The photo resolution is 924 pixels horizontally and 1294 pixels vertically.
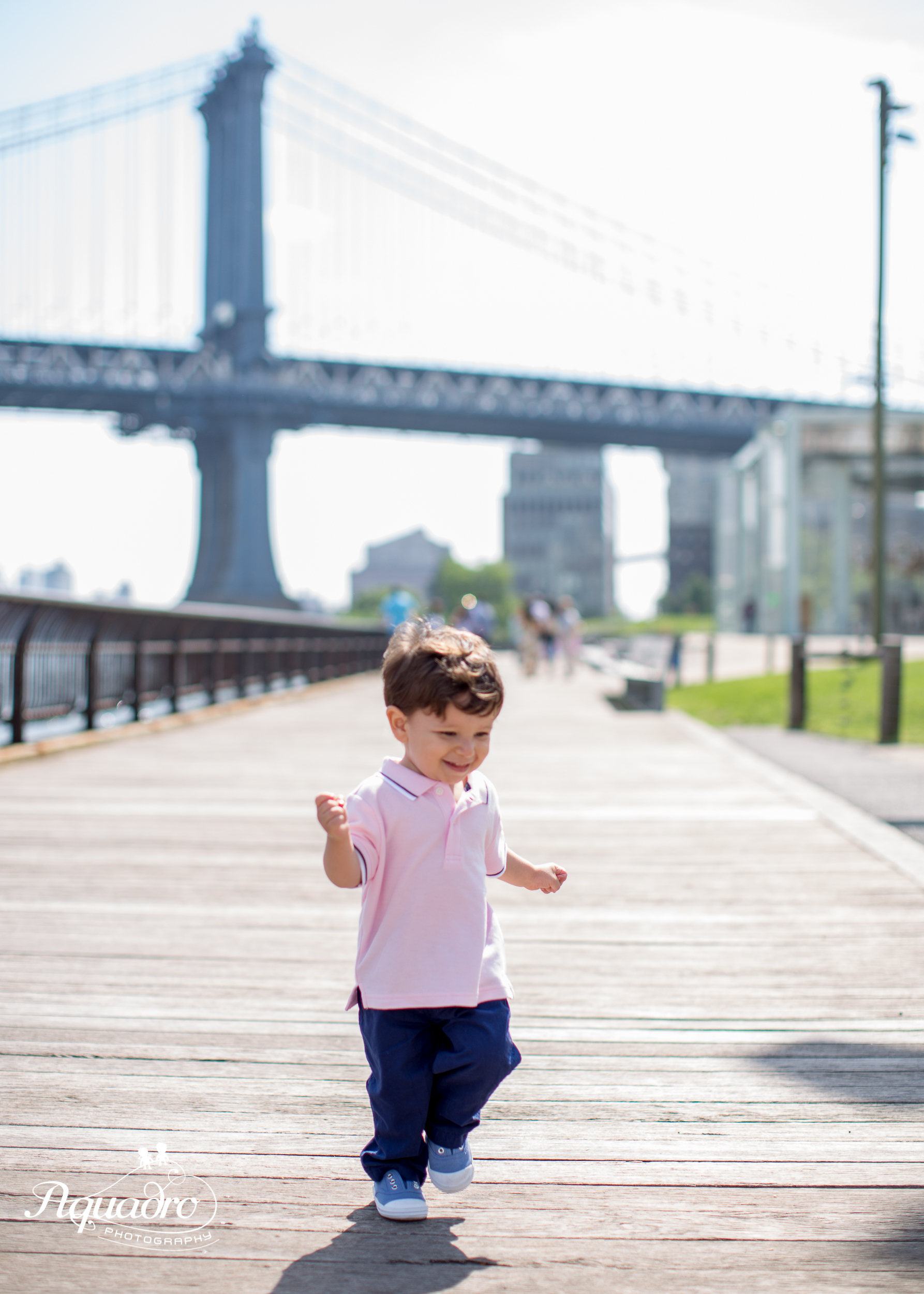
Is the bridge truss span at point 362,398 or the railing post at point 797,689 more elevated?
the bridge truss span at point 362,398

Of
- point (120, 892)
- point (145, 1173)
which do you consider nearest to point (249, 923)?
point (120, 892)

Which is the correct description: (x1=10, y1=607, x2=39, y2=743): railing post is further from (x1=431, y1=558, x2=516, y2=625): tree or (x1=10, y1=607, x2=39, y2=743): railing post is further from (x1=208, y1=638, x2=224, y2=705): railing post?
(x1=431, y1=558, x2=516, y2=625): tree

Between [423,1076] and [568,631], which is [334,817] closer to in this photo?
[423,1076]

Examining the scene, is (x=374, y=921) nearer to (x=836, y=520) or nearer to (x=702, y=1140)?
(x=702, y=1140)

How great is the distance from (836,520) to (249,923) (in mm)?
41073

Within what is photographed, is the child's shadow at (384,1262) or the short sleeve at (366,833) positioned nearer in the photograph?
the child's shadow at (384,1262)

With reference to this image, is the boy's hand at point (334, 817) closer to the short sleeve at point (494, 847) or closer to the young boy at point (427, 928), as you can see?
the young boy at point (427, 928)

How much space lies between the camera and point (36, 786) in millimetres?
7191

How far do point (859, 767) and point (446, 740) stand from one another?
6933 mm

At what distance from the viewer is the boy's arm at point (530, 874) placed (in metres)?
2.21

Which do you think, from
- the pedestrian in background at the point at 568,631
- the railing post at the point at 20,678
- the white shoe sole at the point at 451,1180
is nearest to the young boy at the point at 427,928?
the white shoe sole at the point at 451,1180

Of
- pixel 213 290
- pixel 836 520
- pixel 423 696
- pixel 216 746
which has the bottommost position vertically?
pixel 216 746

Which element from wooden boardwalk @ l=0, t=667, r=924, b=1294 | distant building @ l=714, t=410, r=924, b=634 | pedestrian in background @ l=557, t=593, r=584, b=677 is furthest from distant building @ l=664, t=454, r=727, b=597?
wooden boardwalk @ l=0, t=667, r=924, b=1294

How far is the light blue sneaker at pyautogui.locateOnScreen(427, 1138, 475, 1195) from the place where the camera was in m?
2.01
